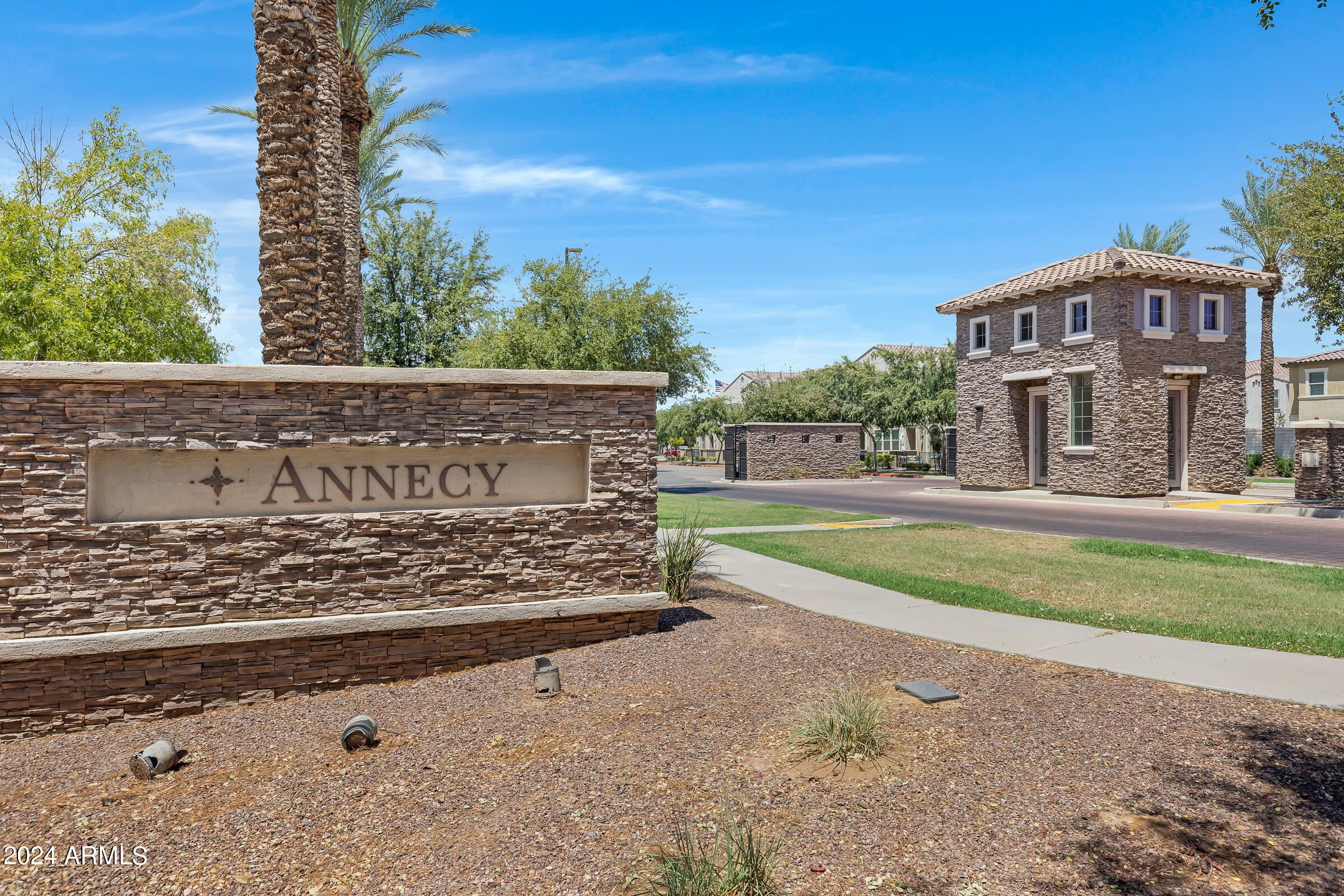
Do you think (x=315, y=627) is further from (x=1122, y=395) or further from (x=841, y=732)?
(x=1122, y=395)

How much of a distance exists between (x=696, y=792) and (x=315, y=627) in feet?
11.6

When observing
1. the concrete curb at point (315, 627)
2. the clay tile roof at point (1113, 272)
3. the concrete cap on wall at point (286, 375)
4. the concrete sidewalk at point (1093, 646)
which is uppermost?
the clay tile roof at point (1113, 272)

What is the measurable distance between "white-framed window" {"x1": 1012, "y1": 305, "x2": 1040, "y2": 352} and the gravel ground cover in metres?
24.3

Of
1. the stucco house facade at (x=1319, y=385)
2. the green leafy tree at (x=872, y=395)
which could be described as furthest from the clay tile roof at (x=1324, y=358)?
the green leafy tree at (x=872, y=395)

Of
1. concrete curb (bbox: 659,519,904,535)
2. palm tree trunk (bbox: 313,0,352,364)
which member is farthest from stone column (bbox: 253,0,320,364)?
concrete curb (bbox: 659,519,904,535)

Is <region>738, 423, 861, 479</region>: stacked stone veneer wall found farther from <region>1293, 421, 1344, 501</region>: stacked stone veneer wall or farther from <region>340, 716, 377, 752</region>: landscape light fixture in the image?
<region>340, 716, 377, 752</region>: landscape light fixture

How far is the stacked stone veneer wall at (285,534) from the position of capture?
18.8 feet

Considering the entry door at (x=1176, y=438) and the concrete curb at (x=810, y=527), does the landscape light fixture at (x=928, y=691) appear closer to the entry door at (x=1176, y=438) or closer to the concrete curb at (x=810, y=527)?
the concrete curb at (x=810, y=527)

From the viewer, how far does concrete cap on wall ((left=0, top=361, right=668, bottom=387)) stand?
18.7 ft

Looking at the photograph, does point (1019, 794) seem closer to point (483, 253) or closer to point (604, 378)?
point (604, 378)

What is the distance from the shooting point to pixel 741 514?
66.2 ft

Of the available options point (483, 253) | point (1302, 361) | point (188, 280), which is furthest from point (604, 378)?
point (1302, 361)

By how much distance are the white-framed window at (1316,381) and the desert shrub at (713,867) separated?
163ft

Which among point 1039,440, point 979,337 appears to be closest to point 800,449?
point 979,337
